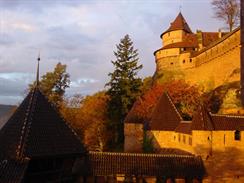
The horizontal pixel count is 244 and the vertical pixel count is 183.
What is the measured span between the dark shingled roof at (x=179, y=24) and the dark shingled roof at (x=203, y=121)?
41.2m

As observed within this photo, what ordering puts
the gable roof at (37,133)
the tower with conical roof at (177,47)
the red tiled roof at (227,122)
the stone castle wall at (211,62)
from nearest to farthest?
the gable roof at (37,133) → the red tiled roof at (227,122) → the stone castle wall at (211,62) → the tower with conical roof at (177,47)

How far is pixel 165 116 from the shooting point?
121 feet

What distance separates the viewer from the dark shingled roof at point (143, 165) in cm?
2508

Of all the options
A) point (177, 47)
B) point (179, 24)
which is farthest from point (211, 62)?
point (179, 24)

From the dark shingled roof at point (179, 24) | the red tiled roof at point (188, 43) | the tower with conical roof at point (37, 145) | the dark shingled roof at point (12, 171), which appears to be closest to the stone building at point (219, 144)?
the tower with conical roof at point (37, 145)

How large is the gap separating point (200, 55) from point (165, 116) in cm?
2041

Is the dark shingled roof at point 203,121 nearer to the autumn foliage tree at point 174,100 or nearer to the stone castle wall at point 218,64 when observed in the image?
the autumn foliage tree at point 174,100

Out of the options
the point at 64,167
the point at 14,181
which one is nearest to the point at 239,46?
the point at 64,167

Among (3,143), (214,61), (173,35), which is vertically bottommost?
(3,143)

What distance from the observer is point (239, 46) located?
41.1m

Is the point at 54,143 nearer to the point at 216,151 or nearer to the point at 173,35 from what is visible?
the point at 216,151

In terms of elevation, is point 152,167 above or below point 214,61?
below

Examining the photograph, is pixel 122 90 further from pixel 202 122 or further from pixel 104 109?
pixel 202 122

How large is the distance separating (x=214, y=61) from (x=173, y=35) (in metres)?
20.8
